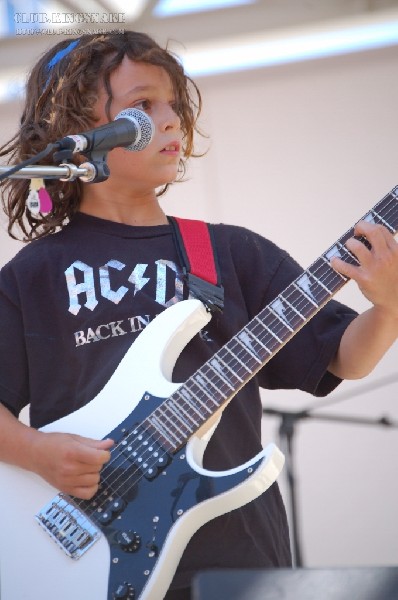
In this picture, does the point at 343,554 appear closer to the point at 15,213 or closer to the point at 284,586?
the point at 15,213

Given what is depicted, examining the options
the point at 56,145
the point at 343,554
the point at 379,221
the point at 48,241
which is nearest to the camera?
the point at 56,145

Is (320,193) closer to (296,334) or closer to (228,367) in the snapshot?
(296,334)

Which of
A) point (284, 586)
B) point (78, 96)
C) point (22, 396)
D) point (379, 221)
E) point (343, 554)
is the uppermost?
point (78, 96)

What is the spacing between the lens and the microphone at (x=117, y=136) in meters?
1.79

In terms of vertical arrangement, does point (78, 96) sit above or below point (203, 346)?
above

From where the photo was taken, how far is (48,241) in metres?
2.30

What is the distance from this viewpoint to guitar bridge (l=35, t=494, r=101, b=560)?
192 cm

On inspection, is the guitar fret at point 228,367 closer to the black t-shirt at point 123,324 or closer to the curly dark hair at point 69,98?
the black t-shirt at point 123,324

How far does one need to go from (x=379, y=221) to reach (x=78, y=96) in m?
0.80

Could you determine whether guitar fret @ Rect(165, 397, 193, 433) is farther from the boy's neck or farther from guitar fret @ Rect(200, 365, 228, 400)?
the boy's neck

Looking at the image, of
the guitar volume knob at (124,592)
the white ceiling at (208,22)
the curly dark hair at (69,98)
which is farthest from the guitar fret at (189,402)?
the white ceiling at (208,22)

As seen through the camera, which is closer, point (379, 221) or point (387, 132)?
point (379, 221)

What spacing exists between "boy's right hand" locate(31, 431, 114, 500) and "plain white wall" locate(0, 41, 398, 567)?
2.03 meters

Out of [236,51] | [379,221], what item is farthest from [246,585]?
[236,51]
